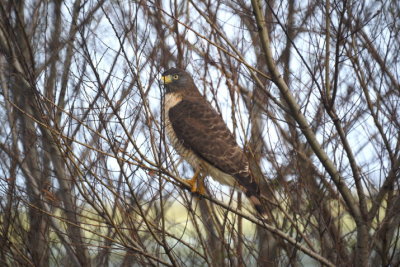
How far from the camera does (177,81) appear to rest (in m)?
6.00

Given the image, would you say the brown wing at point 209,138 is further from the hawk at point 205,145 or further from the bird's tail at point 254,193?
the bird's tail at point 254,193

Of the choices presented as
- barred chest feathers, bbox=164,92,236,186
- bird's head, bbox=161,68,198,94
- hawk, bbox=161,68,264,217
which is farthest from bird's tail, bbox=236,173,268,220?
bird's head, bbox=161,68,198,94

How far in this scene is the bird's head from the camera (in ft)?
18.8

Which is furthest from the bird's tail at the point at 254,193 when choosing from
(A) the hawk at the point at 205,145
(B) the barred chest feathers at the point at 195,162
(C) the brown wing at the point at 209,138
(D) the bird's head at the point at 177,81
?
(D) the bird's head at the point at 177,81

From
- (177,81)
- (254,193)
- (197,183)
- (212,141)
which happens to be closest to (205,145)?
(212,141)

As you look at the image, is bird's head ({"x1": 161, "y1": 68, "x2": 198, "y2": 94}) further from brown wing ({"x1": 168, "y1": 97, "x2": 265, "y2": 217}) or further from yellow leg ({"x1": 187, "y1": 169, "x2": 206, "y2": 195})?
yellow leg ({"x1": 187, "y1": 169, "x2": 206, "y2": 195})

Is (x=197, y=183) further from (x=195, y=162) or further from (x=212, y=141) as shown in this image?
(x=212, y=141)

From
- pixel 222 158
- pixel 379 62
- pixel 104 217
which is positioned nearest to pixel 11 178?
pixel 104 217

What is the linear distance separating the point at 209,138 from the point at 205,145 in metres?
0.09

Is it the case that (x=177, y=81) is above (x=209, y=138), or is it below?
above

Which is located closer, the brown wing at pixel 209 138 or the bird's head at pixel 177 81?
the brown wing at pixel 209 138

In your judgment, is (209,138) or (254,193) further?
(209,138)

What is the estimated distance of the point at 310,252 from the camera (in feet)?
13.6

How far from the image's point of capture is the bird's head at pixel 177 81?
5723 millimetres
